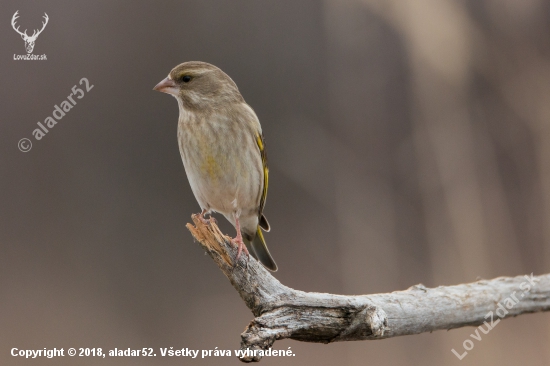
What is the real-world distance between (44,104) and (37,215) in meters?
1.29

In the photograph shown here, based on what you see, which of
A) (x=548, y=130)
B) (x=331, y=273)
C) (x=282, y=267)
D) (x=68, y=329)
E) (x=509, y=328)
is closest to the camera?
(x=548, y=130)

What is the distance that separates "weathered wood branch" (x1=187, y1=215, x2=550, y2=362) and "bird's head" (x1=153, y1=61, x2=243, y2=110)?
1066 mm

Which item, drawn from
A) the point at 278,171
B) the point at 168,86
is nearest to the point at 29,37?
the point at 278,171

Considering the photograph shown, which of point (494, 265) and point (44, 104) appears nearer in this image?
point (494, 265)

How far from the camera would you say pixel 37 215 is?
6984 mm

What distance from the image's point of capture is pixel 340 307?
3160 millimetres

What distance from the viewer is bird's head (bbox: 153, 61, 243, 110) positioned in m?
4.20

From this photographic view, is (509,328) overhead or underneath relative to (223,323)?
underneath

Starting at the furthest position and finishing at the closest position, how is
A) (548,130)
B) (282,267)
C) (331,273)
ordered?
1. (282,267)
2. (331,273)
3. (548,130)

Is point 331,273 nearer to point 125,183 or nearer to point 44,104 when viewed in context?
point 125,183

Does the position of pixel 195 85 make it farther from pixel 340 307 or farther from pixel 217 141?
pixel 340 307

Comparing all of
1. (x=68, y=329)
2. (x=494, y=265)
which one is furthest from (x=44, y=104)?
(x=494, y=265)

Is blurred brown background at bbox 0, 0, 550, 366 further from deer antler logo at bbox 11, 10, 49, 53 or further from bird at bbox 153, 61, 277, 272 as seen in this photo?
bird at bbox 153, 61, 277, 272

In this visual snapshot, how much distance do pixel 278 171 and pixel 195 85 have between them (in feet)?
10.9
